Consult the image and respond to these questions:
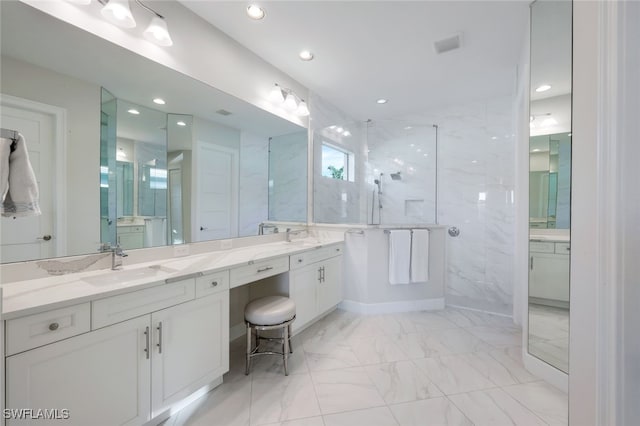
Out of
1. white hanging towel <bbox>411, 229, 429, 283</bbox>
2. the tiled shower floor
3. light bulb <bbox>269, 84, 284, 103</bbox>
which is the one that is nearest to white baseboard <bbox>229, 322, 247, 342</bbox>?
the tiled shower floor

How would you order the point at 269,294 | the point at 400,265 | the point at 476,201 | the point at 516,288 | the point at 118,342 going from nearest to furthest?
the point at 118,342
the point at 269,294
the point at 516,288
the point at 400,265
the point at 476,201

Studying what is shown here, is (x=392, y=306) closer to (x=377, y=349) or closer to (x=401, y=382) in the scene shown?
(x=377, y=349)

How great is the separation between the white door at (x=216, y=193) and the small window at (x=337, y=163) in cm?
141

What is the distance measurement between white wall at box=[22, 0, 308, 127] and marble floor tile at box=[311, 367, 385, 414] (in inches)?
92.7

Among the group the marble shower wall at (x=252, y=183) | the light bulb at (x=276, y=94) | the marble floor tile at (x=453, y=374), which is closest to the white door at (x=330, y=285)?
the marble shower wall at (x=252, y=183)

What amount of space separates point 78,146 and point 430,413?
253 cm

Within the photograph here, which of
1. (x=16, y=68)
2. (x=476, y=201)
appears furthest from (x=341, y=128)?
(x=16, y=68)

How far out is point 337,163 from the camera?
3.70 metres

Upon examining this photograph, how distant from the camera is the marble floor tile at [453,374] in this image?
5.64 ft

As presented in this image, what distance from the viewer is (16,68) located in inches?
49.0

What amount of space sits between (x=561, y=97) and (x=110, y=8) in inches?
109

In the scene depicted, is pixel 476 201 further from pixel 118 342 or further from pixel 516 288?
pixel 118 342

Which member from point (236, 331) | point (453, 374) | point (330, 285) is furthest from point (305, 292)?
point (453, 374)

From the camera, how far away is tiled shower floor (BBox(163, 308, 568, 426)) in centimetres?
147
